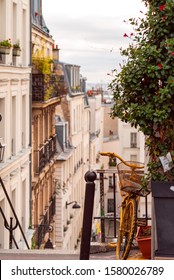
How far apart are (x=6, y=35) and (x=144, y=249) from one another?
42.4 feet

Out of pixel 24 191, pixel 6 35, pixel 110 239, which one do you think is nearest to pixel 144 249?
pixel 110 239

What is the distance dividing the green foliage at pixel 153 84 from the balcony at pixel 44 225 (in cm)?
1991

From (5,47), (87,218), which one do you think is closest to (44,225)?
(5,47)

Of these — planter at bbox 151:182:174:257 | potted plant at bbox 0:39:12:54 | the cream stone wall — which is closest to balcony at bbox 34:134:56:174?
the cream stone wall

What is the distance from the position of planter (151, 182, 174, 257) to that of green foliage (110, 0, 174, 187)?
0.43m

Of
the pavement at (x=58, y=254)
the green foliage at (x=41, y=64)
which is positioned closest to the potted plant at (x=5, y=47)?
the green foliage at (x=41, y=64)

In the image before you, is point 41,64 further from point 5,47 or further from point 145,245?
point 145,245

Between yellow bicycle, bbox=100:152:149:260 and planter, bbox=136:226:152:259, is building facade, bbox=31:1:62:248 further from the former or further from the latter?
yellow bicycle, bbox=100:152:149:260

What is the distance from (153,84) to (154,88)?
0.28 feet

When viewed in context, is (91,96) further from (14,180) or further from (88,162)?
(14,180)

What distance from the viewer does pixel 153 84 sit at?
7.34 m

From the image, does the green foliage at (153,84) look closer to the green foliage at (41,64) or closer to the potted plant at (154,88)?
the potted plant at (154,88)

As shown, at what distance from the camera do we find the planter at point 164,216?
6234mm

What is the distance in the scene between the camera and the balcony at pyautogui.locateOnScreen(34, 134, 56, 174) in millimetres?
28703
